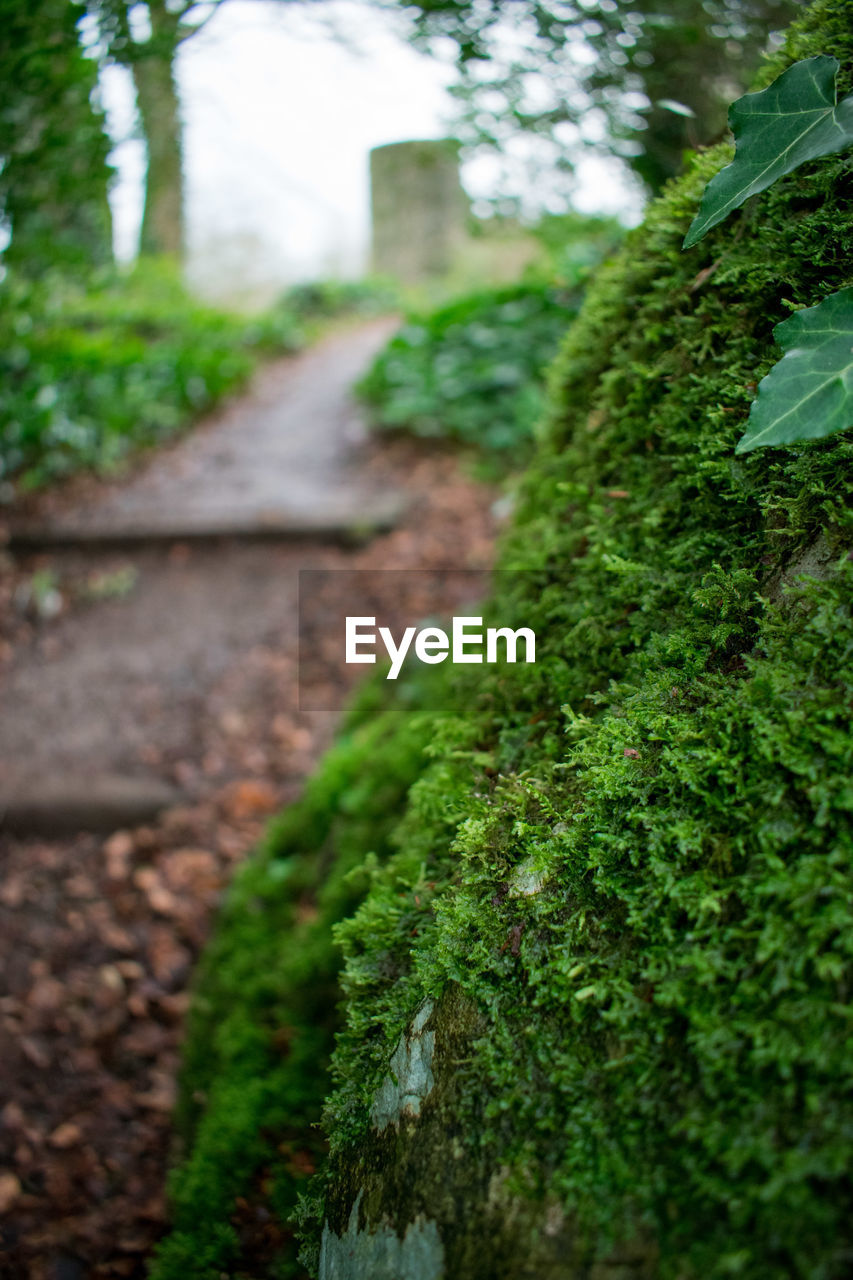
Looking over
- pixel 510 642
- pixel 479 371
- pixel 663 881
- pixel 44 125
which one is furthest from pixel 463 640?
pixel 479 371

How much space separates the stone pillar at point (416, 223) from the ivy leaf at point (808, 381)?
1646cm

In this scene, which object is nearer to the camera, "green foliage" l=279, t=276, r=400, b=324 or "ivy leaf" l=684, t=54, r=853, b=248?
"ivy leaf" l=684, t=54, r=853, b=248

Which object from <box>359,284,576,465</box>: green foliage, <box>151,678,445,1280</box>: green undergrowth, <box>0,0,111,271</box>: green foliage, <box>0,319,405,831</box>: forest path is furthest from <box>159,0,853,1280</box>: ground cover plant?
<box>359,284,576,465</box>: green foliage

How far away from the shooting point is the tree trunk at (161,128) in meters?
2.77

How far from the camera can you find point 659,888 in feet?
3.20

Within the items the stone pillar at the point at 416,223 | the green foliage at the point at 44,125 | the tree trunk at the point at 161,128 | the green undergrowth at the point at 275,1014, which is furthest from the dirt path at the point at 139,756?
the stone pillar at the point at 416,223

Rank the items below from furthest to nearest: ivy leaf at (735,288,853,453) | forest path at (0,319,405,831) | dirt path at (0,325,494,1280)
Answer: forest path at (0,319,405,831) < dirt path at (0,325,494,1280) < ivy leaf at (735,288,853,453)

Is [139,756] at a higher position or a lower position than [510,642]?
lower

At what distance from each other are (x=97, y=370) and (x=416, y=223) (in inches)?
543

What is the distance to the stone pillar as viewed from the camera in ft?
53.8

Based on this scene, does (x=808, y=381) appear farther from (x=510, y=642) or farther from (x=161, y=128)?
(x=161, y=128)

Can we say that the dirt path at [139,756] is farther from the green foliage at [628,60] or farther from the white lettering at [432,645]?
the green foliage at [628,60]

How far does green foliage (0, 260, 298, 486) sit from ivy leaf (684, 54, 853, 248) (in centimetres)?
508

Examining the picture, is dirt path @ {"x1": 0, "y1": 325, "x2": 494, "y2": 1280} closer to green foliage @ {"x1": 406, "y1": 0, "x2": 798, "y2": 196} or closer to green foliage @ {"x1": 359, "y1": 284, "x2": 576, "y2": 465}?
green foliage @ {"x1": 359, "y1": 284, "x2": 576, "y2": 465}
